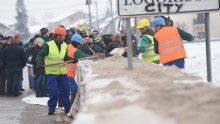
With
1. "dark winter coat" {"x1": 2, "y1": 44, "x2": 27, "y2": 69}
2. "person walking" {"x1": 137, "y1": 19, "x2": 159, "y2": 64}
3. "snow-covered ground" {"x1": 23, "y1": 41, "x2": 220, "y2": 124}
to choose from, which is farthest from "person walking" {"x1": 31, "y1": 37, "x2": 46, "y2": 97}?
"snow-covered ground" {"x1": 23, "y1": 41, "x2": 220, "y2": 124}

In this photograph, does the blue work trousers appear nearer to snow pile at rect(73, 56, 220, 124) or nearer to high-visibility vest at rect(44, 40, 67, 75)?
high-visibility vest at rect(44, 40, 67, 75)

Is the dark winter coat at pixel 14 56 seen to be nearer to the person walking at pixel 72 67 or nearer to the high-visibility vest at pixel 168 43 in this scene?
the person walking at pixel 72 67

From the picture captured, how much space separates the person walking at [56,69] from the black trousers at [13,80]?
564cm

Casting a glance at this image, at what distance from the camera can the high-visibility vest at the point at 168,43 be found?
9617 millimetres

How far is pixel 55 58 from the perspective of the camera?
1093 cm

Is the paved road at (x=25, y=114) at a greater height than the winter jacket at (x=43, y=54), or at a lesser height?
lesser

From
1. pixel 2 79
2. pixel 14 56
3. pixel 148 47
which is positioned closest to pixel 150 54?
pixel 148 47

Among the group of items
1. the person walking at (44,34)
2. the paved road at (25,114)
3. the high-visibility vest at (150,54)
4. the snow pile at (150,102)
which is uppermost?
the person walking at (44,34)

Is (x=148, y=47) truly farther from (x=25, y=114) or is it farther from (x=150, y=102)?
(x=150, y=102)

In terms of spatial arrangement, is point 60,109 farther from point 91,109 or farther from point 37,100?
point 91,109

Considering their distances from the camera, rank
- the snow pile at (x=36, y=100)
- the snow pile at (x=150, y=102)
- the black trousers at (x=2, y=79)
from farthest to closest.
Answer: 1. the black trousers at (x=2, y=79)
2. the snow pile at (x=36, y=100)
3. the snow pile at (x=150, y=102)

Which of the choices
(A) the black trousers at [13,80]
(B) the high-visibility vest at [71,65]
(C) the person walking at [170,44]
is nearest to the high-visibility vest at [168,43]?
(C) the person walking at [170,44]

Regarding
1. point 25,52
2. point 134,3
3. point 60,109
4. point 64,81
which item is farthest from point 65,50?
point 25,52

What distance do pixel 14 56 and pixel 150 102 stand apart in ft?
40.1
